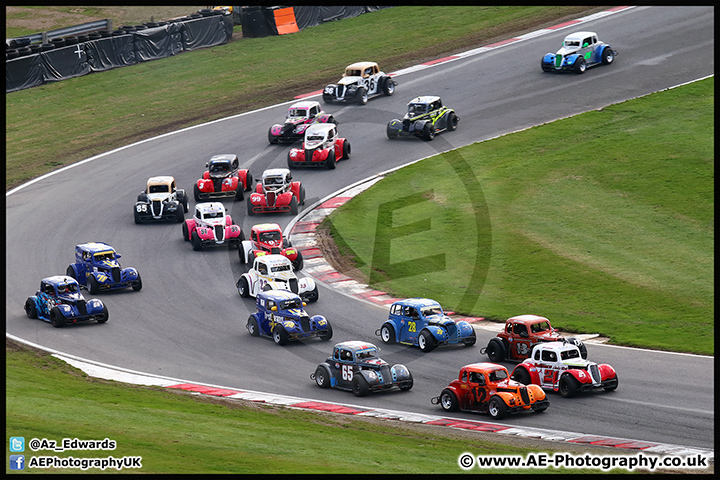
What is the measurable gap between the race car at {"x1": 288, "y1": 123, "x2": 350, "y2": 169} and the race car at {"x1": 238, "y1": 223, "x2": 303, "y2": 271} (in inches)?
477

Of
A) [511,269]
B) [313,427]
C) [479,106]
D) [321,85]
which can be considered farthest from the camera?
[321,85]

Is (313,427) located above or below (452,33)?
below

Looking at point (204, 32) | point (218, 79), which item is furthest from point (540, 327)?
point (204, 32)

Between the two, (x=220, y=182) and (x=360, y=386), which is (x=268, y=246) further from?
(x=360, y=386)

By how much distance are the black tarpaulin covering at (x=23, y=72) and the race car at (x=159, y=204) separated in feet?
70.4

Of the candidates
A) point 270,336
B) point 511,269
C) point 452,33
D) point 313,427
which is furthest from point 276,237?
point 452,33

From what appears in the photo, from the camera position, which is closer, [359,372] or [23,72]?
[359,372]

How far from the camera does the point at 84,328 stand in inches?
1404

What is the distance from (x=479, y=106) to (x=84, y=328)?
33327 mm

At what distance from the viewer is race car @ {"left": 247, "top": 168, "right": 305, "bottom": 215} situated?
47.3 metres

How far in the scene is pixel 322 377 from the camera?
30.2m

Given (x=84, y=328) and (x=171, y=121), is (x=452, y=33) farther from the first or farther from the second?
(x=84, y=328)

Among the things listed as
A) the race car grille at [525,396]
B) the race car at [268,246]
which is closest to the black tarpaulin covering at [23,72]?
the race car at [268,246]

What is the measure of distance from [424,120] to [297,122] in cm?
753
